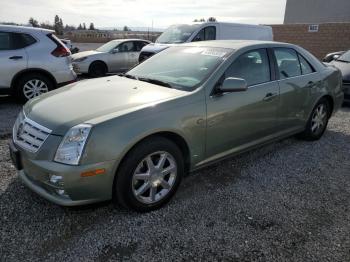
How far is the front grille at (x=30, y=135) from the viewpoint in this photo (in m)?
2.77

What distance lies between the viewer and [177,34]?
34.7 ft

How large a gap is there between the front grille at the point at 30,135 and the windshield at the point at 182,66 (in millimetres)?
1363

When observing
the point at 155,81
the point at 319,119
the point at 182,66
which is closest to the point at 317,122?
the point at 319,119

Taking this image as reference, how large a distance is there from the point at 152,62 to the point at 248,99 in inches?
54.3

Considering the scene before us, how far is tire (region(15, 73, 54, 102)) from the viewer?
6727mm

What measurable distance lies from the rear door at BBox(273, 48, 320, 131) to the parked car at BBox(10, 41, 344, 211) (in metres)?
0.02

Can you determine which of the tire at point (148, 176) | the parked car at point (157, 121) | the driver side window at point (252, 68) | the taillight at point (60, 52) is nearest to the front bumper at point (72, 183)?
the parked car at point (157, 121)

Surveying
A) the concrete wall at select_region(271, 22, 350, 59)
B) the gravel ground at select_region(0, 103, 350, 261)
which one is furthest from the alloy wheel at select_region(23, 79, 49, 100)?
the concrete wall at select_region(271, 22, 350, 59)

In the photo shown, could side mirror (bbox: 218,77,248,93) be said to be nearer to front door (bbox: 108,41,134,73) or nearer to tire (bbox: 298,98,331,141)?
tire (bbox: 298,98,331,141)

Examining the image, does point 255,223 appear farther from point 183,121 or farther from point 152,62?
point 152,62

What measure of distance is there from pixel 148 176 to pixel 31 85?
4.90 m

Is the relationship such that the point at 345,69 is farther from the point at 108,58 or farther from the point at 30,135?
the point at 108,58

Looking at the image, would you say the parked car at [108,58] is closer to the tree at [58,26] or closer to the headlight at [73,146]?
the headlight at [73,146]

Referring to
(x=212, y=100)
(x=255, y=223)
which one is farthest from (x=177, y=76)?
(x=255, y=223)
